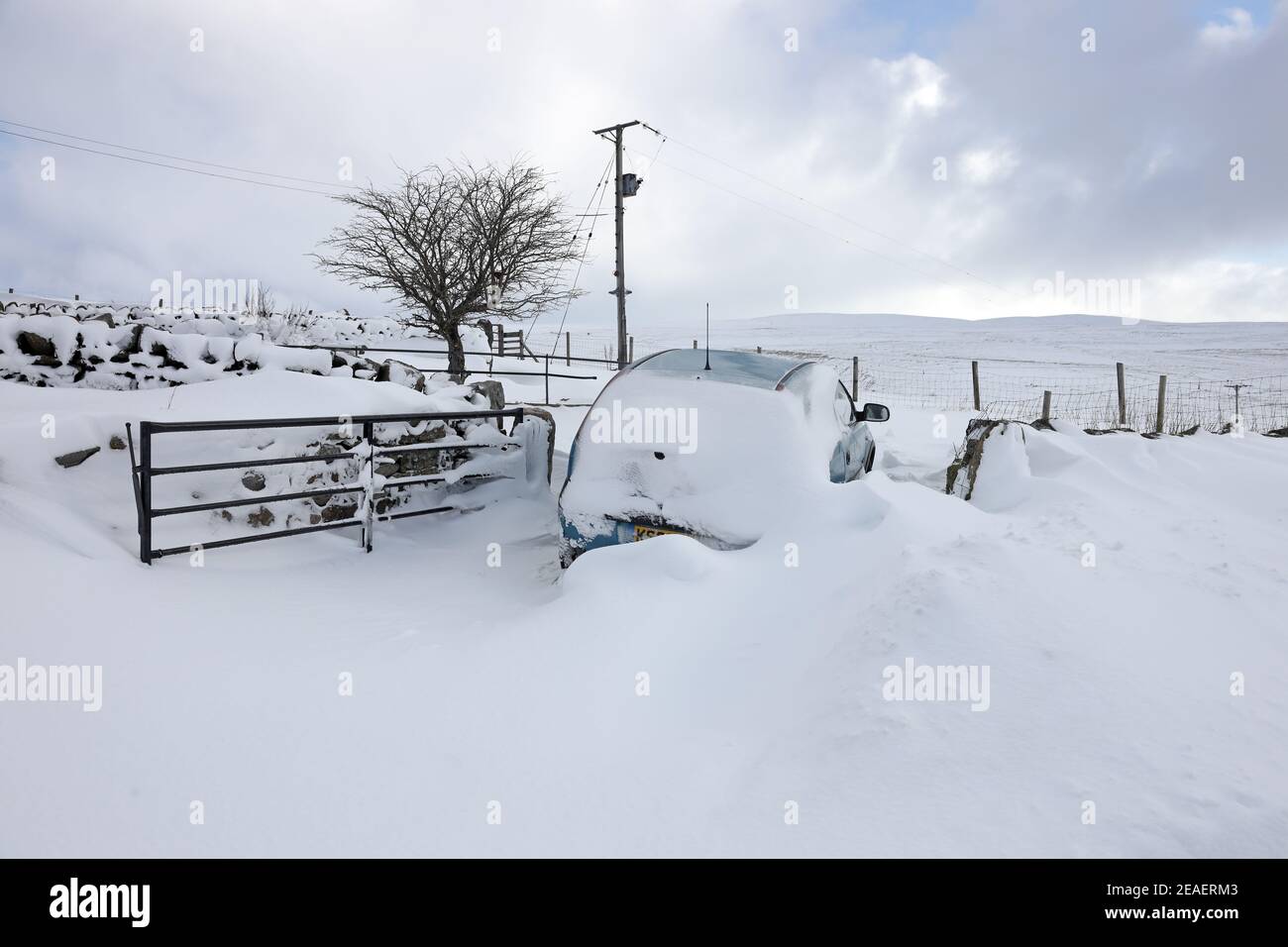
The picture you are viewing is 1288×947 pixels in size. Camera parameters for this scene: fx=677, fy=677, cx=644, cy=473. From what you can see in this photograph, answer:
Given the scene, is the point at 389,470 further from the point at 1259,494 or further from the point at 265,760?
the point at 1259,494

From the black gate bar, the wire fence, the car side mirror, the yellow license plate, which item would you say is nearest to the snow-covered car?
the yellow license plate

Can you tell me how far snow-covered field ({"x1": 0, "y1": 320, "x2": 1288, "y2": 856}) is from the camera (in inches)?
86.0

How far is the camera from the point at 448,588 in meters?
5.16

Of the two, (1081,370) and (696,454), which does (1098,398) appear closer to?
(1081,370)

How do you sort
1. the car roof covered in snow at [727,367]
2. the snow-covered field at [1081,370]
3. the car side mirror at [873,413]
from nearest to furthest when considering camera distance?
the car roof covered in snow at [727,367] → the car side mirror at [873,413] → the snow-covered field at [1081,370]

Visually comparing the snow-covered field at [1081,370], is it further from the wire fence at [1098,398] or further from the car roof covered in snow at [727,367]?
the car roof covered in snow at [727,367]

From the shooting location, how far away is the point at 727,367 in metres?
4.87

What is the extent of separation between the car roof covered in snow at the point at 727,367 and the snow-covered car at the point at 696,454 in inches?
0.6

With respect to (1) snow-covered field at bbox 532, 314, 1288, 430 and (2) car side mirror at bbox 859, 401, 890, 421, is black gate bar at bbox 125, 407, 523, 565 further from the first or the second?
(1) snow-covered field at bbox 532, 314, 1288, 430

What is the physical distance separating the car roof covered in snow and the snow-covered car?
0.6 inches

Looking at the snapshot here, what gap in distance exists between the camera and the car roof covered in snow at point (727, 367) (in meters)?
4.68

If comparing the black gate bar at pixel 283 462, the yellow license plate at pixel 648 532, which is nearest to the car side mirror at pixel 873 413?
the yellow license plate at pixel 648 532

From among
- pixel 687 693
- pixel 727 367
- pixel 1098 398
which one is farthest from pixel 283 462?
pixel 1098 398
